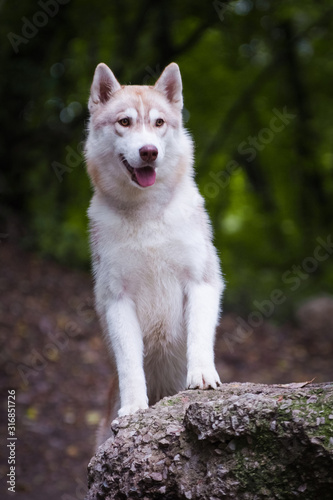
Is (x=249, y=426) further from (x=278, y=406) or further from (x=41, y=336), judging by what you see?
(x=41, y=336)

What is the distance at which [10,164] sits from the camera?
492 inches

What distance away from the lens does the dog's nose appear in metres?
3.77

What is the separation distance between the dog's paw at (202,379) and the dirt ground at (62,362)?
3.73m

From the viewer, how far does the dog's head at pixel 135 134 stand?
3.92 meters

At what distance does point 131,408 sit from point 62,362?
622cm

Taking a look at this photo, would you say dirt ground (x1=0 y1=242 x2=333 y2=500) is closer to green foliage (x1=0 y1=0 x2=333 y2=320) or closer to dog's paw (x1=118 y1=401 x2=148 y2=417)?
green foliage (x1=0 y1=0 x2=333 y2=320)

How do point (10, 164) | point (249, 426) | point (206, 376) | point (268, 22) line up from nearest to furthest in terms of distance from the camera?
point (249, 426) < point (206, 376) < point (10, 164) < point (268, 22)

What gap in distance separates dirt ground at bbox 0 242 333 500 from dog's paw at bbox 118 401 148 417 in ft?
11.6

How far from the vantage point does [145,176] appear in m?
3.95

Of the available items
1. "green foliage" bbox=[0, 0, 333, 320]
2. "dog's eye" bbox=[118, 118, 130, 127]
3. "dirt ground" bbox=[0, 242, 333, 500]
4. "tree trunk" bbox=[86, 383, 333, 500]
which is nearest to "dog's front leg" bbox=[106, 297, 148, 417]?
"tree trunk" bbox=[86, 383, 333, 500]

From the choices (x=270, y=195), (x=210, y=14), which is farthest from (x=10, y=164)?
(x=270, y=195)

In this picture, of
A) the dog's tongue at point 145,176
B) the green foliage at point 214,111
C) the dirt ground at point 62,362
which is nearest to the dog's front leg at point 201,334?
the dog's tongue at point 145,176

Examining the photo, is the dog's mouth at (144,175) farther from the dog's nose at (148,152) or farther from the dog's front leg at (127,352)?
the dog's front leg at (127,352)

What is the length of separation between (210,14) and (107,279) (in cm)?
1035
